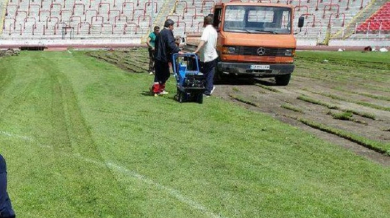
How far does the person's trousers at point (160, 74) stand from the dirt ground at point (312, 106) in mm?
1672

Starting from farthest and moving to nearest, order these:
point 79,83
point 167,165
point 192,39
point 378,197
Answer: point 192,39, point 79,83, point 167,165, point 378,197

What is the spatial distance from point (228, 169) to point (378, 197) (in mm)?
1849

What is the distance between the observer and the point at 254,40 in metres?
17.1

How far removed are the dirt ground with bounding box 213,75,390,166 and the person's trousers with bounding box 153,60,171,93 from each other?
167cm

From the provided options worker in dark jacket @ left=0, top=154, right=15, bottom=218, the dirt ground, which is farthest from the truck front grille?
worker in dark jacket @ left=0, top=154, right=15, bottom=218

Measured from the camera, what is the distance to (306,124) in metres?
10.7

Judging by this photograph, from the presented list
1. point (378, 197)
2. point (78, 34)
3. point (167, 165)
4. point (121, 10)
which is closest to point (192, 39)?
point (167, 165)

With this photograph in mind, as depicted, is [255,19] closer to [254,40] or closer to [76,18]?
[254,40]

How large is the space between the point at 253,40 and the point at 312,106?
4.34 metres

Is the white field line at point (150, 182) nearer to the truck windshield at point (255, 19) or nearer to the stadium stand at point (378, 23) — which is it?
the truck windshield at point (255, 19)

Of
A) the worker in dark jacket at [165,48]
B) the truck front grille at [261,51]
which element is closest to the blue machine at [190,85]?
the worker in dark jacket at [165,48]

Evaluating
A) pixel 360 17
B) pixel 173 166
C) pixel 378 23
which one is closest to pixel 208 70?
pixel 173 166

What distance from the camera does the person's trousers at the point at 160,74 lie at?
45.8 ft

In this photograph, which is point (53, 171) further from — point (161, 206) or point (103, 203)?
point (161, 206)
